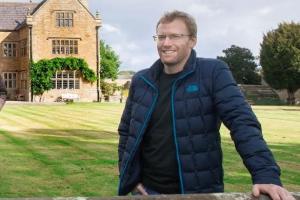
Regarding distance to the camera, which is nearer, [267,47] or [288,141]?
[288,141]

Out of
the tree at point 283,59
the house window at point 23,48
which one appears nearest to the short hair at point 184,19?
the house window at point 23,48

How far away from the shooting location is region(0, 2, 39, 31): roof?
5003cm

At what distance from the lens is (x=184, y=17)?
11.0 feet

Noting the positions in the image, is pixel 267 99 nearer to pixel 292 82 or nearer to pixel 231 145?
pixel 292 82

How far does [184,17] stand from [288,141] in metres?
13.0

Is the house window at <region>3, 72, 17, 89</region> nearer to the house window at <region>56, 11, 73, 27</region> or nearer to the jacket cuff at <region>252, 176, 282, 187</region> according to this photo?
the house window at <region>56, 11, 73, 27</region>

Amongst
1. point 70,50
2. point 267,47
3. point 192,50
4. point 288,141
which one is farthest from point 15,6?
point 192,50

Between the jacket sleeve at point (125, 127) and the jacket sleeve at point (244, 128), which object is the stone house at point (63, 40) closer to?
the jacket sleeve at point (125, 127)

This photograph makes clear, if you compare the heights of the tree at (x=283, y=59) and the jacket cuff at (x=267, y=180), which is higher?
the tree at (x=283, y=59)

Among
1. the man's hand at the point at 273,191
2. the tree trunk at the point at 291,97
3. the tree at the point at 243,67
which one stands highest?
the tree at the point at 243,67

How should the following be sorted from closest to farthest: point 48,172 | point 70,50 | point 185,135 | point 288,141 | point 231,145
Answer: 1. point 185,135
2. point 48,172
3. point 231,145
4. point 288,141
5. point 70,50

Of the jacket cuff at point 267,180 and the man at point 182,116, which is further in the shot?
the man at point 182,116

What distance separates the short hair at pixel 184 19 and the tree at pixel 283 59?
5091 centimetres

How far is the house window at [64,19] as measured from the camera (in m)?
46.9
